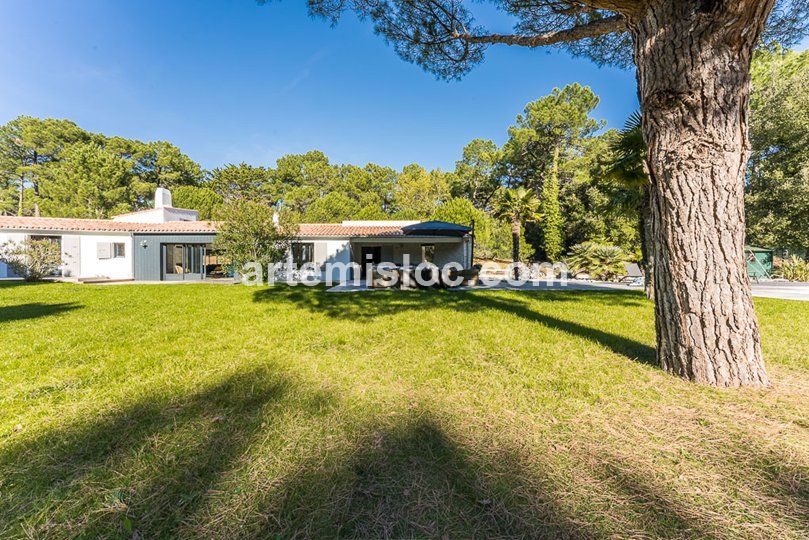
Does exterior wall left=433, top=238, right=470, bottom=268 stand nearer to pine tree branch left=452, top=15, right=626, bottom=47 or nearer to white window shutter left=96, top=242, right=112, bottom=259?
pine tree branch left=452, top=15, right=626, bottom=47

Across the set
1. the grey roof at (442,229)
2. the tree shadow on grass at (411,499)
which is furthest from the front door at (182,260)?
the tree shadow on grass at (411,499)


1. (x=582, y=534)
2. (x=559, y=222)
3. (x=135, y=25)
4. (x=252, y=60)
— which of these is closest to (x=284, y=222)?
(x=252, y=60)

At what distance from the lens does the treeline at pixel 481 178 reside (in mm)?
18859

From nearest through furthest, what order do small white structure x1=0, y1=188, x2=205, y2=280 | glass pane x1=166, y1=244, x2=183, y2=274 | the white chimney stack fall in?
small white structure x1=0, y1=188, x2=205, y2=280 < glass pane x1=166, y1=244, x2=183, y2=274 < the white chimney stack

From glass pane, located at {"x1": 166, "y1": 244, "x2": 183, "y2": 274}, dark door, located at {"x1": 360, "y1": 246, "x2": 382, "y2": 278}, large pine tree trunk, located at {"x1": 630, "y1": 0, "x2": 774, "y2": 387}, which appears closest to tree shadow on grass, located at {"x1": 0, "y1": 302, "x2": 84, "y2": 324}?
glass pane, located at {"x1": 166, "y1": 244, "x2": 183, "y2": 274}

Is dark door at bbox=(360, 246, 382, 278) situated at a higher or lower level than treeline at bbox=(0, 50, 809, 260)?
lower

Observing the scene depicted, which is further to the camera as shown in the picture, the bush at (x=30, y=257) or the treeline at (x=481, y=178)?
the treeline at (x=481, y=178)

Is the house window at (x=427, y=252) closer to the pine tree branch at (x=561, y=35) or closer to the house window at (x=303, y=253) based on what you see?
the house window at (x=303, y=253)

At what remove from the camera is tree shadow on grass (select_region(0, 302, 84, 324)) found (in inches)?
265

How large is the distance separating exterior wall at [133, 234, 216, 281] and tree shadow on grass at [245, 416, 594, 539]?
19753 mm

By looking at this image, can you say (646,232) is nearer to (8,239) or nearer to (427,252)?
(427,252)

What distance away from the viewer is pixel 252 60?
1274 cm

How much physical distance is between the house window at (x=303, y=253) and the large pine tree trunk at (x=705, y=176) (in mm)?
17236

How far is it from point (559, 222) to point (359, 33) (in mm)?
24471
